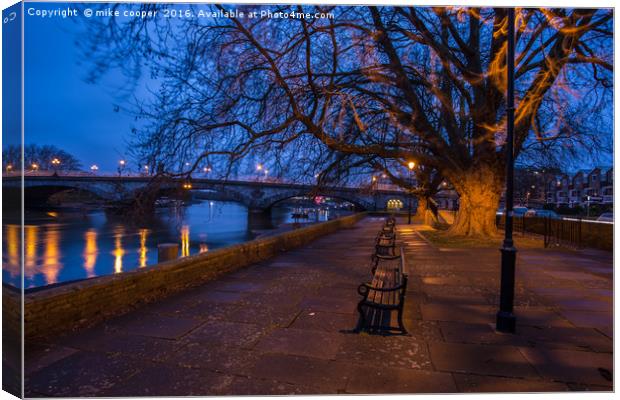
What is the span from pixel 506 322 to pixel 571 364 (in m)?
0.88

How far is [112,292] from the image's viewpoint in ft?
16.7

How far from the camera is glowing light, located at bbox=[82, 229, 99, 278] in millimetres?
18859

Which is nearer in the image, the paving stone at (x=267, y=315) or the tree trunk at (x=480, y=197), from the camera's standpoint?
the paving stone at (x=267, y=315)

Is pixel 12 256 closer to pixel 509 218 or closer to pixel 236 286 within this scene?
pixel 236 286

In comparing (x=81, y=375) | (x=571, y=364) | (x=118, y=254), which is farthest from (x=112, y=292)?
(x=118, y=254)

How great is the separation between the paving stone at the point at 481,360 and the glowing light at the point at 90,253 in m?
17.1

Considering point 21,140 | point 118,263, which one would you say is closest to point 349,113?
point 21,140

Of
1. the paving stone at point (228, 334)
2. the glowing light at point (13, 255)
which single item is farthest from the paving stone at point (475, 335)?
the glowing light at point (13, 255)

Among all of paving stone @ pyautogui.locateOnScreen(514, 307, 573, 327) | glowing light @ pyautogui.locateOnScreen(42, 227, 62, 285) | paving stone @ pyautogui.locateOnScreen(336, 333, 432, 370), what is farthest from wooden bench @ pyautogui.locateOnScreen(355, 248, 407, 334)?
glowing light @ pyautogui.locateOnScreen(42, 227, 62, 285)

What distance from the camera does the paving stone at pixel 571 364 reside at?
134 inches

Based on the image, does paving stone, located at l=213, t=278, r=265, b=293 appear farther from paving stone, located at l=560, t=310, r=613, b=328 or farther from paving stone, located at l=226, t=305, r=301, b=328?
paving stone, located at l=560, t=310, r=613, b=328

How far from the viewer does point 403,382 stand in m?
3.31

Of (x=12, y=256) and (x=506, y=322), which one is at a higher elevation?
(x=12, y=256)

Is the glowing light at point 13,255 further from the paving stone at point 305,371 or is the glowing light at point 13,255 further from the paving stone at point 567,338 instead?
the paving stone at point 567,338
